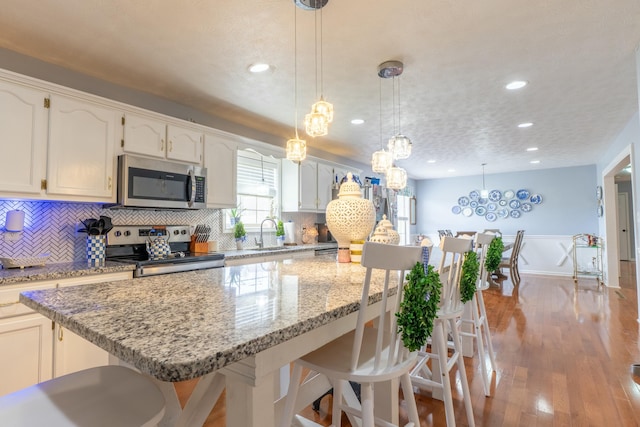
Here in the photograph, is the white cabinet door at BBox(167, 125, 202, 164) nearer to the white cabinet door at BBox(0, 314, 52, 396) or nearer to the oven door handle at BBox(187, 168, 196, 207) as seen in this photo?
the oven door handle at BBox(187, 168, 196, 207)

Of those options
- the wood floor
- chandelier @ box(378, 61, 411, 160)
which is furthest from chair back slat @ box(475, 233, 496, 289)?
chandelier @ box(378, 61, 411, 160)

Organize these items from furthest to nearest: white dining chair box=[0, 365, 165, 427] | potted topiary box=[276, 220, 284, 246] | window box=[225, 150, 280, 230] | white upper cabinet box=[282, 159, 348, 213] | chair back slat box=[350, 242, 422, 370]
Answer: white upper cabinet box=[282, 159, 348, 213] → potted topiary box=[276, 220, 284, 246] → window box=[225, 150, 280, 230] → chair back slat box=[350, 242, 422, 370] → white dining chair box=[0, 365, 165, 427]

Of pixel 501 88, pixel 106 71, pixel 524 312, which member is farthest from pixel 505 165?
pixel 106 71

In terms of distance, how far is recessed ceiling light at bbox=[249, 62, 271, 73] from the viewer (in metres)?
2.59

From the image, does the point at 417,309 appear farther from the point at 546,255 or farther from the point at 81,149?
the point at 546,255

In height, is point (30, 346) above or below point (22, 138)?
below

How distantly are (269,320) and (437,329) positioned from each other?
1.15 m

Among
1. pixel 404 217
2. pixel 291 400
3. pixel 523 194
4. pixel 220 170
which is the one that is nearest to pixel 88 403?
pixel 291 400

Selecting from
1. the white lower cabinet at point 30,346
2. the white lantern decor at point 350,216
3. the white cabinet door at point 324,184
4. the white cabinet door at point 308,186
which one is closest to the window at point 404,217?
the white cabinet door at point 324,184

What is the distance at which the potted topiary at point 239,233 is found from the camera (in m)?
3.81

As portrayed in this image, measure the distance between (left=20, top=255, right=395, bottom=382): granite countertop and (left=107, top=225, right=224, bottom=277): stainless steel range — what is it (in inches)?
49.8

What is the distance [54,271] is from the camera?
2.09 m

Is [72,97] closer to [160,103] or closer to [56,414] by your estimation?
[160,103]

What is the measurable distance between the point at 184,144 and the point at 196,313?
2.64 metres
